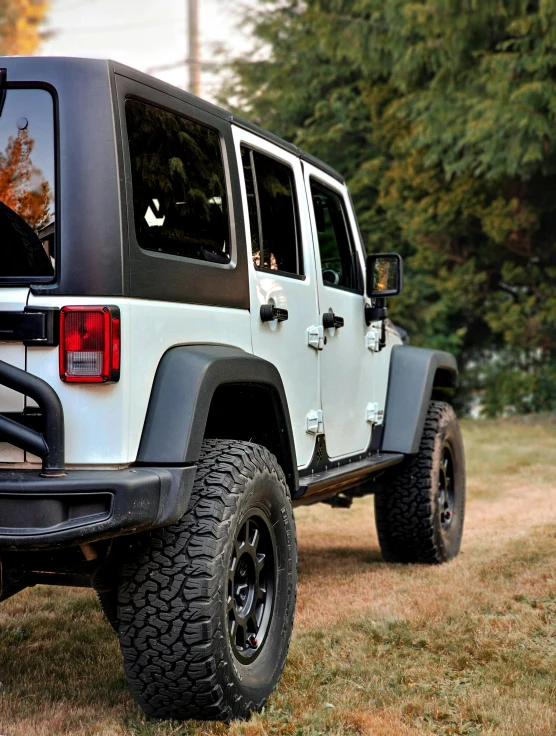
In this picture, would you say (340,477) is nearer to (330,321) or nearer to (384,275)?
(330,321)

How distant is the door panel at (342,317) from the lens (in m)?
4.48

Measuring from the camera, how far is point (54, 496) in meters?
2.72

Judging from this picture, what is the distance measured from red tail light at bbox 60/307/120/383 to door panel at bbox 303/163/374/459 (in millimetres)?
1677

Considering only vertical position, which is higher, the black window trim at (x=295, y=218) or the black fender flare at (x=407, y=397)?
the black window trim at (x=295, y=218)

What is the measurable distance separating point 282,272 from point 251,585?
1.30 m

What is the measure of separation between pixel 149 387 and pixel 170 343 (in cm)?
18

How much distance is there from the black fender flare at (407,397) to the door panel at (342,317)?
0.25m

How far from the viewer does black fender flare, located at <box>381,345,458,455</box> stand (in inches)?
208

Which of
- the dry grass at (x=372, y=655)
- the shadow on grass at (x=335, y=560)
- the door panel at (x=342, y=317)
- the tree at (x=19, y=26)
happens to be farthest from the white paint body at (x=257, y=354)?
the tree at (x=19, y=26)

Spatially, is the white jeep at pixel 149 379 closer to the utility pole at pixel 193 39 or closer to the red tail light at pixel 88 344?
the red tail light at pixel 88 344

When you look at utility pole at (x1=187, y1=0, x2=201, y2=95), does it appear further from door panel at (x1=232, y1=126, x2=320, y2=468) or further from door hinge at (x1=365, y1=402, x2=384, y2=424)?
door panel at (x1=232, y1=126, x2=320, y2=468)

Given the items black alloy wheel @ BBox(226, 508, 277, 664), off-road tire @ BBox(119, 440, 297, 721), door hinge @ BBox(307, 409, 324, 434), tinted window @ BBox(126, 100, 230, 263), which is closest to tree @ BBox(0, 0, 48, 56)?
door hinge @ BBox(307, 409, 324, 434)

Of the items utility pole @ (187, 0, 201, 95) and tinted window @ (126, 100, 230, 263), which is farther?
utility pole @ (187, 0, 201, 95)

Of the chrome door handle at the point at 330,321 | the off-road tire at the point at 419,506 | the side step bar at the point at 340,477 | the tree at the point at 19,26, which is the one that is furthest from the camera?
the tree at the point at 19,26
